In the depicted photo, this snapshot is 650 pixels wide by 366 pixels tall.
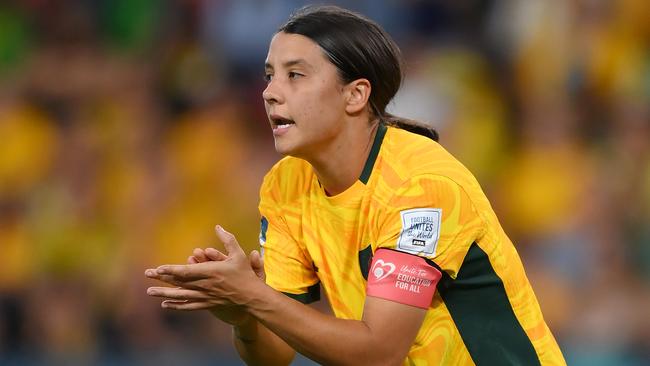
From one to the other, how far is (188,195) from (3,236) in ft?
4.24

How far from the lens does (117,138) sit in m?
8.64

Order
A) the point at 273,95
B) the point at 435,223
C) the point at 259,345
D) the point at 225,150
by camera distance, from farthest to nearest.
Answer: the point at 225,150 → the point at 259,345 → the point at 273,95 → the point at 435,223

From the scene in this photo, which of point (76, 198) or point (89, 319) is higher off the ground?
point (76, 198)

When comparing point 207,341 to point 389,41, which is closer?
point 389,41

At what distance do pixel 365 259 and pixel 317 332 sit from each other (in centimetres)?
43

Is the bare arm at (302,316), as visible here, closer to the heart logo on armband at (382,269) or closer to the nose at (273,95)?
the heart logo on armband at (382,269)

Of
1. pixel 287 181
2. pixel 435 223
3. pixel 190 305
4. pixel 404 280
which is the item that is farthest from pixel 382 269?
pixel 287 181

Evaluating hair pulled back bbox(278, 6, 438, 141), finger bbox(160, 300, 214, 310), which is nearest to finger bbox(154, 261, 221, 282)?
finger bbox(160, 300, 214, 310)

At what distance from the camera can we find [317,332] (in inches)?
137

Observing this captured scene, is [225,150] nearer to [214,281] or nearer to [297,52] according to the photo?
[297,52]

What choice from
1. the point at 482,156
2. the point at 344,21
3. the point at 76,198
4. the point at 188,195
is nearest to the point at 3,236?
the point at 76,198

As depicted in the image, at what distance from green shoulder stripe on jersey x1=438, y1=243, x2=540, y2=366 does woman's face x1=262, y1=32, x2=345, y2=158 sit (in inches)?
24.8

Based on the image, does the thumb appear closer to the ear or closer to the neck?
the neck

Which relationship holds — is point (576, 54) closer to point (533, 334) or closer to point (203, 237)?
point (203, 237)
